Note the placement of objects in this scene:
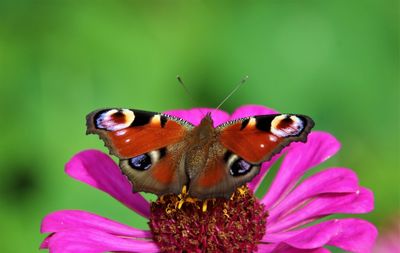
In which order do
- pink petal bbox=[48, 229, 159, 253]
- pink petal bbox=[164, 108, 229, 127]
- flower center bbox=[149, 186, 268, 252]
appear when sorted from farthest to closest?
pink petal bbox=[164, 108, 229, 127], flower center bbox=[149, 186, 268, 252], pink petal bbox=[48, 229, 159, 253]

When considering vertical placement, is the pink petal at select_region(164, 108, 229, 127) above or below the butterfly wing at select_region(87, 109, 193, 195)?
below

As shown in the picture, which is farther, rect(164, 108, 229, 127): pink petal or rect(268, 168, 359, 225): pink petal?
rect(164, 108, 229, 127): pink petal

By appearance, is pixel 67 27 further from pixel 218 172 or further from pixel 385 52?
pixel 218 172

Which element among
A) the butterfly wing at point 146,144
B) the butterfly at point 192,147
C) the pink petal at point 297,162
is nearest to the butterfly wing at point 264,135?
the butterfly at point 192,147

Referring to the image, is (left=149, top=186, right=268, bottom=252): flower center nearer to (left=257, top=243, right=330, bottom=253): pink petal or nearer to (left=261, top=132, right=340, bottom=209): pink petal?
(left=257, top=243, right=330, bottom=253): pink petal

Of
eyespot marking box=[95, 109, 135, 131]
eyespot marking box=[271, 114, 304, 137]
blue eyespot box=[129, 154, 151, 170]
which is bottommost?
blue eyespot box=[129, 154, 151, 170]

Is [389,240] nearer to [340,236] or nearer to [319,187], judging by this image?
[340,236]

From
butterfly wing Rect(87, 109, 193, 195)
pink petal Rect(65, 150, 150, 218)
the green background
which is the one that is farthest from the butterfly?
the green background

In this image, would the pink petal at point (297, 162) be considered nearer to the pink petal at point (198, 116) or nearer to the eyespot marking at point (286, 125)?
the pink petal at point (198, 116)
